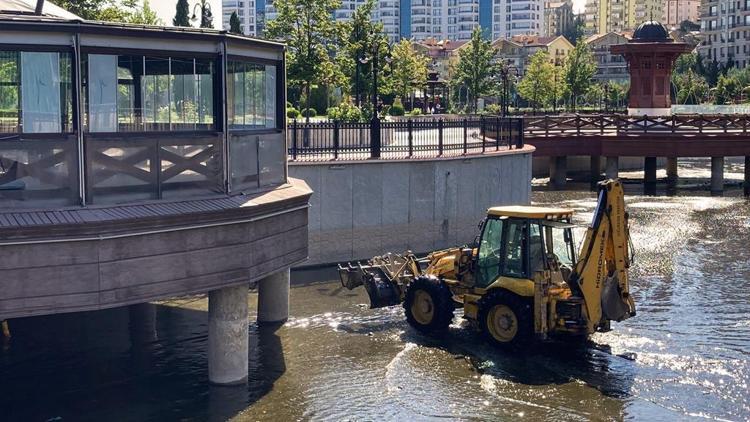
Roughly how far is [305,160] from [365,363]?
1032cm

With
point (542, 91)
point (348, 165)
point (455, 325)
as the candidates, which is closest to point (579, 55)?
point (542, 91)

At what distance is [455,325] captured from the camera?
1992cm

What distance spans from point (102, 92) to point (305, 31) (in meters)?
32.2

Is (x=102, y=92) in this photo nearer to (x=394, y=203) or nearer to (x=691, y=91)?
(x=394, y=203)

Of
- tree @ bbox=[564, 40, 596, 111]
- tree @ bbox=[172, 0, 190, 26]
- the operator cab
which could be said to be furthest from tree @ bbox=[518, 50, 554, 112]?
the operator cab

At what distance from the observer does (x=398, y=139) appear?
33.0 metres

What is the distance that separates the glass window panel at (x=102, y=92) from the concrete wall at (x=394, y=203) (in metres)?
12.3

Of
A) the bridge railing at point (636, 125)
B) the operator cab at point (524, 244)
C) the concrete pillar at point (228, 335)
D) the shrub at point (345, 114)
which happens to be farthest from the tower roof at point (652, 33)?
the concrete pillar at point (228, 335)

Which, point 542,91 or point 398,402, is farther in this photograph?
point 542,91

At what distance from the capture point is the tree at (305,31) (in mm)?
45281

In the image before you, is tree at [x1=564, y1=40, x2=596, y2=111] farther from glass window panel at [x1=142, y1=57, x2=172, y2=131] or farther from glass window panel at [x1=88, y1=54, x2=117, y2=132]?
glass window panel at [x1=88, y1=54, x2=117, y2=132]

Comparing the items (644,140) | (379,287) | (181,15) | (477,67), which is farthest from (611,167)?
(477,67)

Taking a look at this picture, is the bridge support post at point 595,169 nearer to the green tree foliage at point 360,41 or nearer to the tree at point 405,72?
the green tree foliage at point 360,41

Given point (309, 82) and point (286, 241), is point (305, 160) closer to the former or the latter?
point (286, 241)
